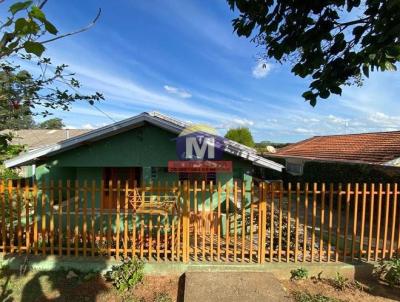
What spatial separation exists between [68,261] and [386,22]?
6726mm

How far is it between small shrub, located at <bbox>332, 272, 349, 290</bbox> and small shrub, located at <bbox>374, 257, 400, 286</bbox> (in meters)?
0.73

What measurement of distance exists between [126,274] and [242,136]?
26.7 meters

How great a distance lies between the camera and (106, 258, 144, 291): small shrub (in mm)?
5875

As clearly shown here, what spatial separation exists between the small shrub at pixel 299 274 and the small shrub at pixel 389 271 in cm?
146

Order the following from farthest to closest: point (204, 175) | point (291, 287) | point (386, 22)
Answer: point (204, 175) → point (291, 287) → point (386, 22)

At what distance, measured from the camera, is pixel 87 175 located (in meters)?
10.6

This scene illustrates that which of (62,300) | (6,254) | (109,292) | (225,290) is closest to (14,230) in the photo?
(6,254)

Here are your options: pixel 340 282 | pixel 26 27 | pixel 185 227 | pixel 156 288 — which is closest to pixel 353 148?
pixel 340 282

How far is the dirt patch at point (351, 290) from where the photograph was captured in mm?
5668

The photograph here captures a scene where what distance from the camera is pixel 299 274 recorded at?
6.25m

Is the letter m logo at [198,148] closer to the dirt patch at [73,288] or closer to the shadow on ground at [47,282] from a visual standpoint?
the dirt patch at [73,288]

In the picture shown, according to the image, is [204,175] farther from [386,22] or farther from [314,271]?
[386,22]

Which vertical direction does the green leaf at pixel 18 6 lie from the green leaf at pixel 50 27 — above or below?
above

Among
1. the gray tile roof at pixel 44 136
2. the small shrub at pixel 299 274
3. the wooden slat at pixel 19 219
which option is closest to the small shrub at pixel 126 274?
the wooden slat at pixel 19 219
